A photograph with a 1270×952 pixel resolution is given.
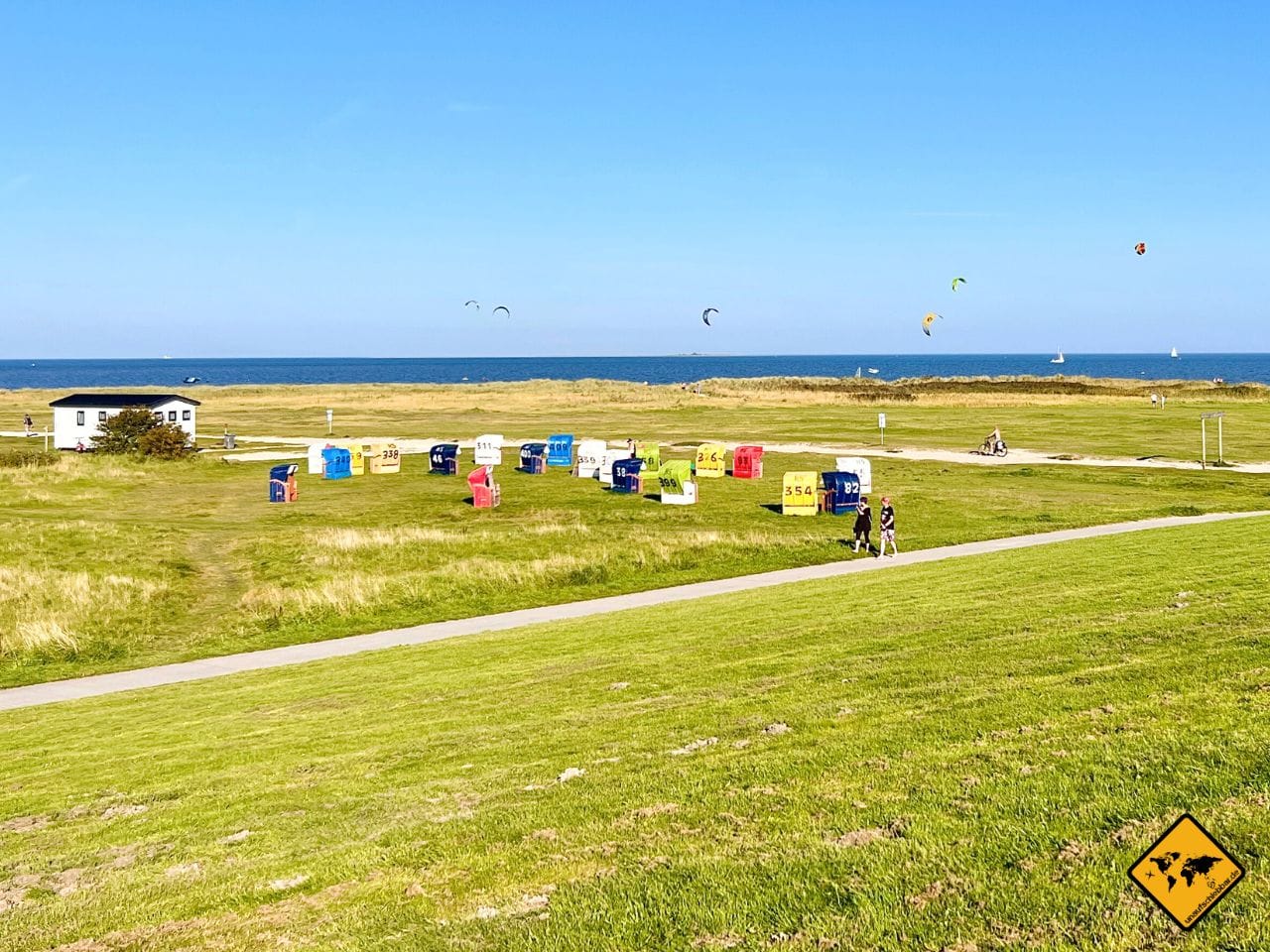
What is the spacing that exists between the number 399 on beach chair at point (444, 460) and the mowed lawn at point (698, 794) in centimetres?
3854

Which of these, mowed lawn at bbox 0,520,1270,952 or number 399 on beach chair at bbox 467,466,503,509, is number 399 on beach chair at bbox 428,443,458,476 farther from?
mowed lawn at bbox 0,520,1270,952

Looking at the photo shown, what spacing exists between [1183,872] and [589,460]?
50.9 m

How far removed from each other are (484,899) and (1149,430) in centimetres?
7466

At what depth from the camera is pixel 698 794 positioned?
10.3 m

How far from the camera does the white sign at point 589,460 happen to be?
180 feet

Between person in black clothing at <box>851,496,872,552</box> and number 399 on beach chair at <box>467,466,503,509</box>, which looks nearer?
person in black clothing at <box>851,496,872,552</box>

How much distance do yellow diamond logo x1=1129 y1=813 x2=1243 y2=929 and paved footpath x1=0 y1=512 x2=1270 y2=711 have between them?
20.0 m

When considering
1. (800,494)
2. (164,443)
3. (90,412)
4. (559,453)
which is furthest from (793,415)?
(800,494)

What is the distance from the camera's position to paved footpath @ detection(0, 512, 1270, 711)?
2175cm

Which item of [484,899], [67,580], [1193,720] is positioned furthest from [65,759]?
[67,580]

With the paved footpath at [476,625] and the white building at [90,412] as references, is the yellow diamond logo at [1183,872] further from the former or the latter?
the white building at [90,412]

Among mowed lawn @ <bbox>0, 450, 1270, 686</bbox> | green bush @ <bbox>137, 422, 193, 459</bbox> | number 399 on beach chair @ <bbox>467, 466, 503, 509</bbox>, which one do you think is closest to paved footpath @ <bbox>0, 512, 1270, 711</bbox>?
mowed lawn @ <bbox>0, 450, 1270, 686</bbox>

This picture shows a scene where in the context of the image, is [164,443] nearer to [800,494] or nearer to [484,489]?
[484,489]

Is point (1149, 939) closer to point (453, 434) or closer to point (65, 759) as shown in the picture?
point (65, 759)
